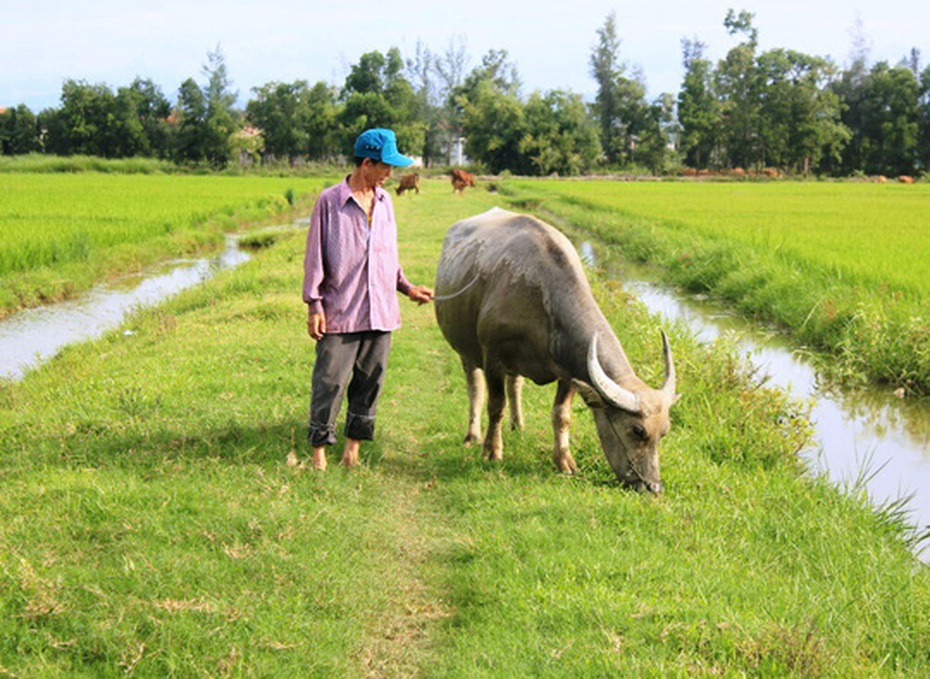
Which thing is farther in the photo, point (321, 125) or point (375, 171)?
point (321, 125)

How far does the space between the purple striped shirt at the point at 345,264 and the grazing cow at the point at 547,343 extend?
2.37 ft

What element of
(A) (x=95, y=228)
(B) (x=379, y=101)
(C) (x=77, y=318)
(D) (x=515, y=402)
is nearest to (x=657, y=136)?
(B) (x=379, y=101)

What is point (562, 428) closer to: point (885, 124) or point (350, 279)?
point (350, 279)

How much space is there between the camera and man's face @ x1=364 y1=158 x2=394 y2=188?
448 cm

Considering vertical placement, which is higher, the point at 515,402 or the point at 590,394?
the point at 590,394

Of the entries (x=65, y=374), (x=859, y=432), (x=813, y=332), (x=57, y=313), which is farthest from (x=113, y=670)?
(x=57, y=313)

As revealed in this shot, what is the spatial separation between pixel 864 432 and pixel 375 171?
4591 millimetres

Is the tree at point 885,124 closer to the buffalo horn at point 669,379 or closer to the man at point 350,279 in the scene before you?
the buffalo horn at point 669,379

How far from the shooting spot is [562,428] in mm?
4867

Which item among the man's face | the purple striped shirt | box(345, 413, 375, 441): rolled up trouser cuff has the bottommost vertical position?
box(345, 413, 375, 441): rolled up trouser cuff

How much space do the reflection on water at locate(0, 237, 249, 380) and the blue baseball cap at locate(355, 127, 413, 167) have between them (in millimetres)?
4927

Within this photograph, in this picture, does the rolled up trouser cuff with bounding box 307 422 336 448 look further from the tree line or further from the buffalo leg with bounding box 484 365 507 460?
the tree line

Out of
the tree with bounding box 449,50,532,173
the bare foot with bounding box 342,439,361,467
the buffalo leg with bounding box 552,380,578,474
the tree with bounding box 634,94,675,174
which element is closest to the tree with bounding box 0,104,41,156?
the tree with bounding box 449,50,532,173

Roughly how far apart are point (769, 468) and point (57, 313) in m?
9.22
